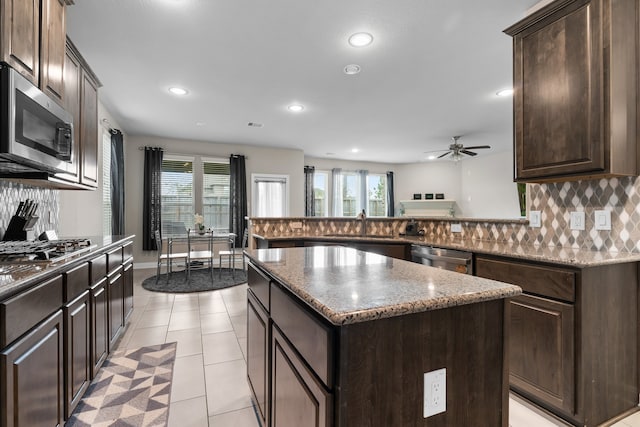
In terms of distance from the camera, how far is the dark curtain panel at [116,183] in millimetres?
4789

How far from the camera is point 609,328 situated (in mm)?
1713

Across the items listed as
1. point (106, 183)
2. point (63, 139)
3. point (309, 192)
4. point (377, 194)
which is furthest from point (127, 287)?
point (377, 194)

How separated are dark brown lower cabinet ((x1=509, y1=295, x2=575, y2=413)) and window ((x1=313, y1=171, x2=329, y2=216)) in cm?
693

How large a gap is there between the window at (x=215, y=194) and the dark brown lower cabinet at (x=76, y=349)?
16.2ft

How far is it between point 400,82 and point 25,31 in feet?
10.6

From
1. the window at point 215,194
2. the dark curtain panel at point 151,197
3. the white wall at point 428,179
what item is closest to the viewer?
the dark curtain panel at point 151,197

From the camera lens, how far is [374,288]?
39.2 inches

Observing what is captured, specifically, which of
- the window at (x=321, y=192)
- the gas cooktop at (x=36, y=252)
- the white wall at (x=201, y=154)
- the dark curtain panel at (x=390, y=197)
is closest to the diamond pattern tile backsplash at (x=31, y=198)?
the gas cooktop at (x=36, y=252)

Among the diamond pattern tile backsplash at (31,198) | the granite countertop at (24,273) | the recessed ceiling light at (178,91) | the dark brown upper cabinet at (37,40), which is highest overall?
the recessed ceiling light at (178,91)

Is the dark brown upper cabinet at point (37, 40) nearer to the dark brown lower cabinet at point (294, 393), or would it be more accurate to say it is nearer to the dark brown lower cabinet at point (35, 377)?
the dark brown lower cabinet at point (35, 377)

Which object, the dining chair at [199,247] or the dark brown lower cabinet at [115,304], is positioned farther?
the dining chair at [199,247]

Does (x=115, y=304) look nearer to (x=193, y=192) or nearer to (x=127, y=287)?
(x=127, y=287)

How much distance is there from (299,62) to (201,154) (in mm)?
4189

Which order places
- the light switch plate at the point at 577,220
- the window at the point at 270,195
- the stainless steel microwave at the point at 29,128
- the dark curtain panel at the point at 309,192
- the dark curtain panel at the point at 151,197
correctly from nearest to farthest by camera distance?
1. the stainless steel microwave at the point at 29,128
2. the light switch plate at the point at 577,220
3. the dark curtain panel at the point at 151,197
4. the window at the point at 270,195
5. the dark curtain panel at the point at 309,192
